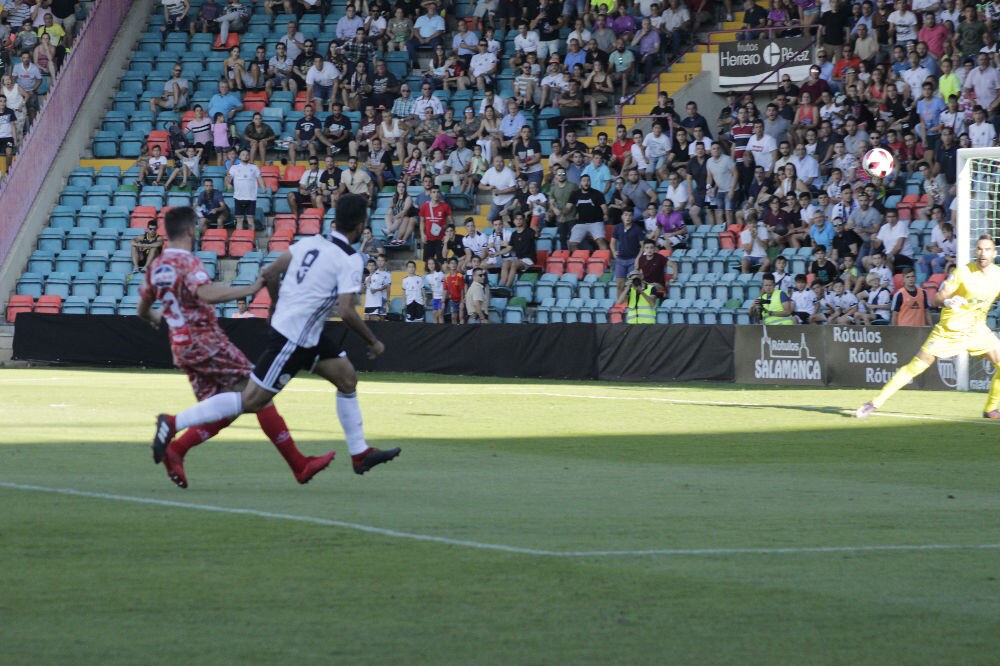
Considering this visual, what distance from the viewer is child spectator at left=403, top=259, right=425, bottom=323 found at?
31375 millimetres

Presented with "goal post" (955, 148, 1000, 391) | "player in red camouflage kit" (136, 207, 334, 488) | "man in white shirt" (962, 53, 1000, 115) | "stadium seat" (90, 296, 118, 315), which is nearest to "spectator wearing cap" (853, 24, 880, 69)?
"man in white shirt" (962, 53, 1000, 115)

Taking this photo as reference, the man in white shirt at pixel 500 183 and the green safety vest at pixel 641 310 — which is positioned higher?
the man in white shirt at pixel 500 183

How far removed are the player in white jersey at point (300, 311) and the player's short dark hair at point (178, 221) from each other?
2.10 ft

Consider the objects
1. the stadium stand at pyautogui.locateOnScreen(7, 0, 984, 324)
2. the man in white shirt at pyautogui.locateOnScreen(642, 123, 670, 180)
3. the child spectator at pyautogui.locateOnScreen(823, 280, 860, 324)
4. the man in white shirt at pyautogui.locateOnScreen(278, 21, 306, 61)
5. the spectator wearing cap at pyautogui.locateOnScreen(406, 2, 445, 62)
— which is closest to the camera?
the child spectator at pyautogui.locateOnScreen(823, 280, 860, 324)

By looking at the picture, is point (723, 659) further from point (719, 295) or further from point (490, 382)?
point (719, 295)

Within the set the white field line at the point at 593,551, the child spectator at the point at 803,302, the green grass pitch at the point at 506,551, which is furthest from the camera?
the child spectator at the point at 803,302

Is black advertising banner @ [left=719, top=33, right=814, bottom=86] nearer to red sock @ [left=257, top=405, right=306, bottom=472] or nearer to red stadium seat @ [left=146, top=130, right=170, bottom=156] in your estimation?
red stadium seat @ [left=146, top=130, right=170, bottom=156]

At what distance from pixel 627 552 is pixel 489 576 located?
3.47 feet

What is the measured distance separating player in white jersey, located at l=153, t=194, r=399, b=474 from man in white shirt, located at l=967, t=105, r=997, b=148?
1854cm

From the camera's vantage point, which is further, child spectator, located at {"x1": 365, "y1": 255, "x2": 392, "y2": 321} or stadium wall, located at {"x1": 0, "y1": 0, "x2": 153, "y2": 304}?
stadium wall, located at {"x1": 0, "y1": 0, "x2": 153, "y2": 304}

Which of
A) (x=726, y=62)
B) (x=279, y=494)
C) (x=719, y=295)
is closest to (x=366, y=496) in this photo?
(x=279, y=494)

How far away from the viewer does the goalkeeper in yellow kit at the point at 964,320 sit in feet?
59.5

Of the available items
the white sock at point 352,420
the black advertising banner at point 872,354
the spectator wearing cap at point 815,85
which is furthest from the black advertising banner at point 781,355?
the white sock at point 352,420

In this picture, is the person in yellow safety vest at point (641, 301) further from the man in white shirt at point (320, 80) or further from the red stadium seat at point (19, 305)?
the red stadium seat at point (19, 305)
